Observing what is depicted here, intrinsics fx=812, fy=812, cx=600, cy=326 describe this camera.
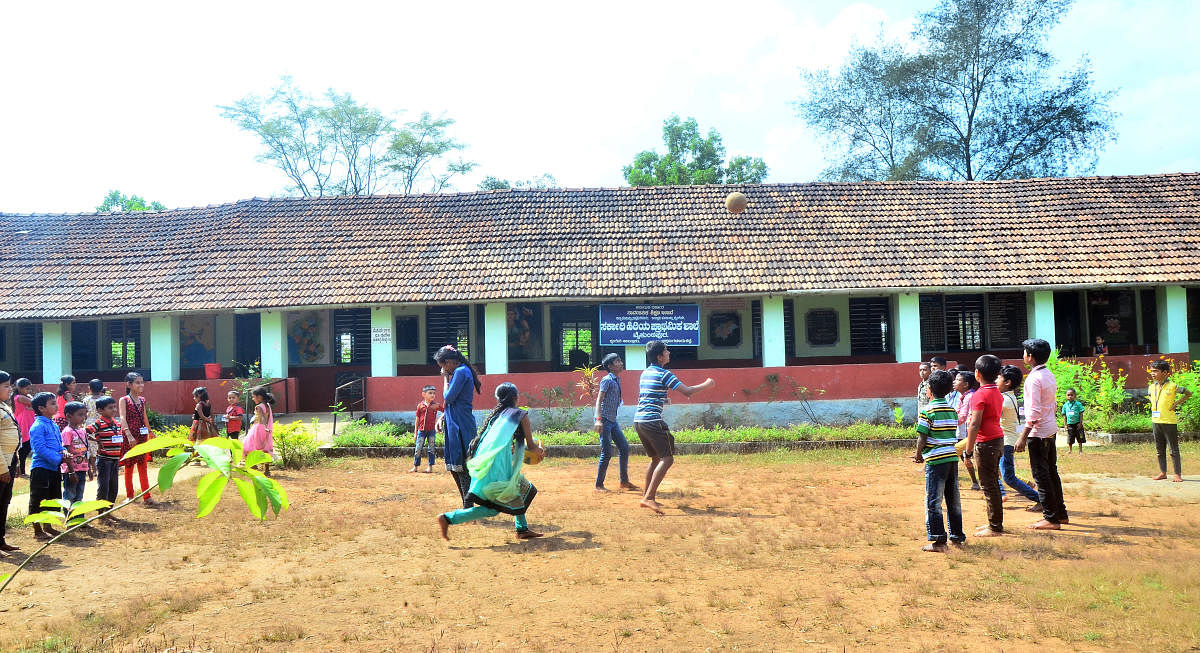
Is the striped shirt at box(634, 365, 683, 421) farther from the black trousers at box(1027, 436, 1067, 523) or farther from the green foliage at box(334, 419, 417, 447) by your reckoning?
the green foliage at box(334, 419, 417, 447)

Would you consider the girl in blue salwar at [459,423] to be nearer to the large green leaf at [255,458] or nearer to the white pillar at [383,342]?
the large green leaf at [255,458]

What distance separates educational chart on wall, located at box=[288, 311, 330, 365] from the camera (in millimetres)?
19562

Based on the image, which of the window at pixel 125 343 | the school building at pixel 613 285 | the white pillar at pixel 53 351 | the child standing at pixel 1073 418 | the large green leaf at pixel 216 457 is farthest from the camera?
the window at pixel 125 343

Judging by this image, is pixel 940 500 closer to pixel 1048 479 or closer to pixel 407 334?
pixel 1048 479

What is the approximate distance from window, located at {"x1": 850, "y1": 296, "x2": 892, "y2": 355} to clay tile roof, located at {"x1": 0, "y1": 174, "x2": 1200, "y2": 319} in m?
2.03

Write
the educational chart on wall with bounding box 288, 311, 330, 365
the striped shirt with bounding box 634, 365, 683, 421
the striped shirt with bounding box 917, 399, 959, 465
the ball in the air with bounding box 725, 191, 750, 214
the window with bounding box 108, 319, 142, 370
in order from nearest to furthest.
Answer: the striped shirt with bounding box 917, 399, 959, 465
the striped shirt with bounding box 634, 365, 683, 421
the ball in the air with bounding box 725, 191, 750, 214
the educational chart on wall with bounding box 288, 311, 330, 365
the window with bounding box 108, 319, 142, 370

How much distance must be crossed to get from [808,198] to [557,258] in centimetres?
659

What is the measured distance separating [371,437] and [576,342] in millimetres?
6941

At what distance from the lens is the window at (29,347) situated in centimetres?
2025

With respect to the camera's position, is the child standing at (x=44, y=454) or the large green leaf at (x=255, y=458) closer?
the large green leaf at (x=255, y=458)

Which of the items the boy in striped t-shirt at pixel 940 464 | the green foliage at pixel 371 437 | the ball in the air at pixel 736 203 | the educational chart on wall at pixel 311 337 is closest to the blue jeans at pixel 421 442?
the green foliage at pixel 371 437

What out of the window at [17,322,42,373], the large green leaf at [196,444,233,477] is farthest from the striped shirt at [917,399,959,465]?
the window at [17,322,42,373]

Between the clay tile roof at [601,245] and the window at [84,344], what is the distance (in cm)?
179

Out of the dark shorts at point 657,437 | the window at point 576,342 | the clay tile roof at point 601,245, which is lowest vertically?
the dark shorts at point 657,437
